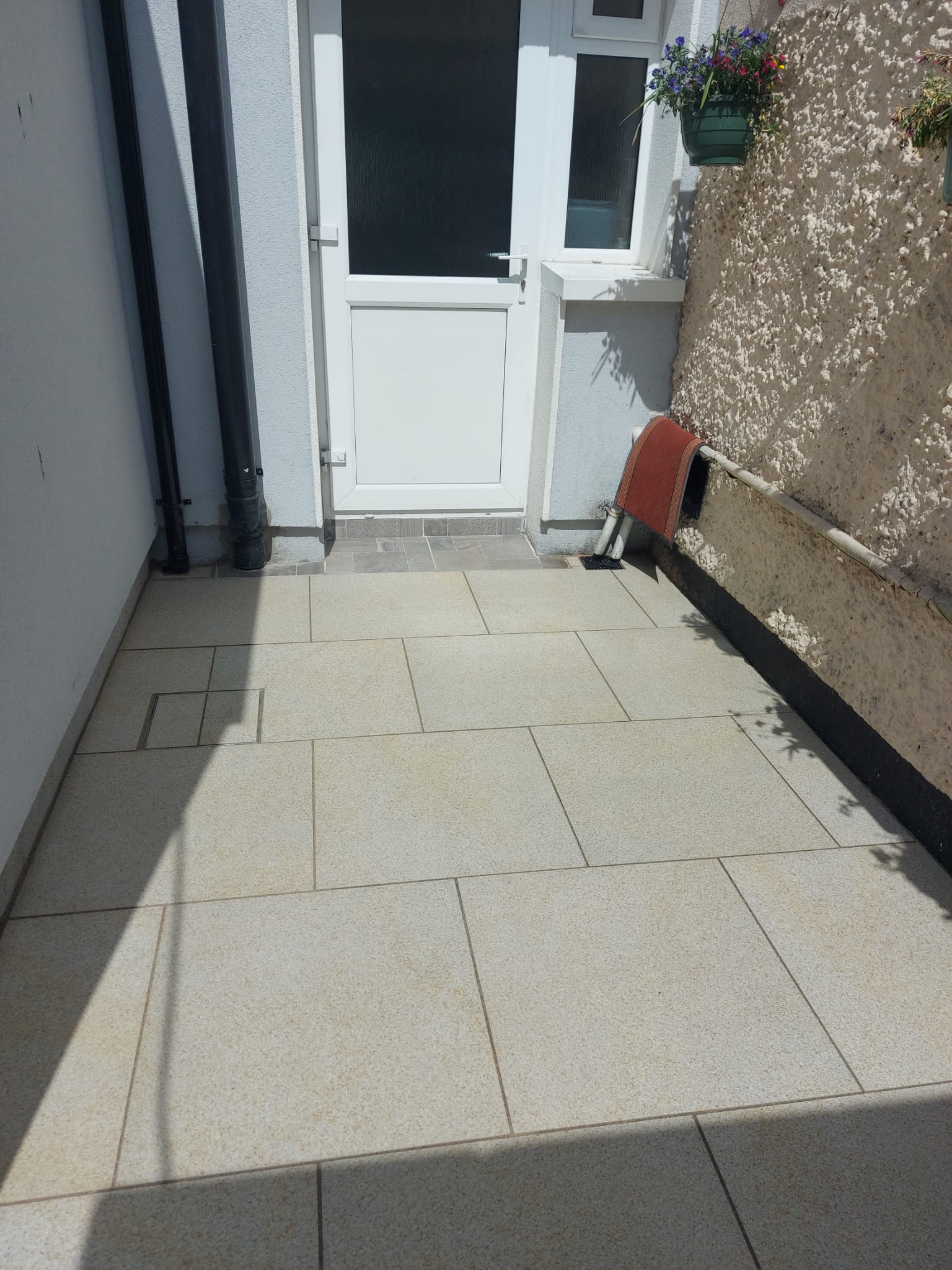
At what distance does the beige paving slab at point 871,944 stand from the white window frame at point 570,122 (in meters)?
2.81

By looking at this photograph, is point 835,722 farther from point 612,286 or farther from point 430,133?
point 430,133

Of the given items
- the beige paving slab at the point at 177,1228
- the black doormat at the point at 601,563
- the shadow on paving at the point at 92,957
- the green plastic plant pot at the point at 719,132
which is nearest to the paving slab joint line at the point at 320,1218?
the beige paving slab at the point at 177,1228

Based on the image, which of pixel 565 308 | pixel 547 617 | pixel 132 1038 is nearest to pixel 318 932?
pixel 132 1038

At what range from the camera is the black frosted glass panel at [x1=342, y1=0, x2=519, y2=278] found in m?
3.48

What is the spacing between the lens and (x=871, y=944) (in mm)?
2119

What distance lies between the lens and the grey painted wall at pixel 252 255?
321cm

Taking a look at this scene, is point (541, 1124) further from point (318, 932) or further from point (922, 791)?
point (922, 791)

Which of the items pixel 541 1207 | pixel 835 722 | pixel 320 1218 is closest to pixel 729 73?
pixel 835 722

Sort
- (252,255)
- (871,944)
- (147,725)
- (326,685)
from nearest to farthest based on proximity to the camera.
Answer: (871,944) < (147,725) < (326,685) < (252,255)

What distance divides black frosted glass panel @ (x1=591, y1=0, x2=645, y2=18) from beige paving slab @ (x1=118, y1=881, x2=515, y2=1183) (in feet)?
11.4

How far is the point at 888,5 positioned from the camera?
2.39 m

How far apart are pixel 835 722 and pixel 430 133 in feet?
9.27

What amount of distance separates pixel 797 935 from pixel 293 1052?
120cm

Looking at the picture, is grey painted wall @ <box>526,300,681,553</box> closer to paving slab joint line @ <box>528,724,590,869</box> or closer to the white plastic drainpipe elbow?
the white plastic drainpipe elbow
